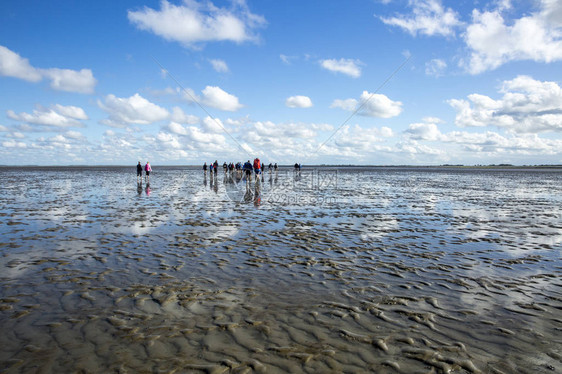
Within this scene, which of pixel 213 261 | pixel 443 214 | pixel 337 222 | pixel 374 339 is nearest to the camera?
pixel 374 339

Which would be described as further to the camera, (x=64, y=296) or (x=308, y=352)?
(x=64, y=296)

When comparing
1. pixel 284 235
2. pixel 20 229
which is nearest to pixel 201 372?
pixel 284 235

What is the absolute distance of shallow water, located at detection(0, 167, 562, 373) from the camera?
4605 millimetres

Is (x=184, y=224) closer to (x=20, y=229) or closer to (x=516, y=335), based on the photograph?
(x=20, y=229)

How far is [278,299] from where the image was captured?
6656mm

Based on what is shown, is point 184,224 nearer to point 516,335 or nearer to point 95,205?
point 95,205

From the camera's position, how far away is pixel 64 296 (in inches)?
260

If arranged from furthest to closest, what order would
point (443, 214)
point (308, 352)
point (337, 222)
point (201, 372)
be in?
point (443, 214) < point (337, 222) < point (308, 352) < point (201, 372)

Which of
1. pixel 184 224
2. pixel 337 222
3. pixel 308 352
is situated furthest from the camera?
pixel 337 222

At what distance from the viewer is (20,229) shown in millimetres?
12828

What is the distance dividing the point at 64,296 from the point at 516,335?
8.90m

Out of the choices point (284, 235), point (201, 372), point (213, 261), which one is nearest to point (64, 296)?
point (213, 261)

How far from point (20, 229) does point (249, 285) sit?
11.6m

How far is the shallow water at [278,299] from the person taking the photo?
4.61 m
